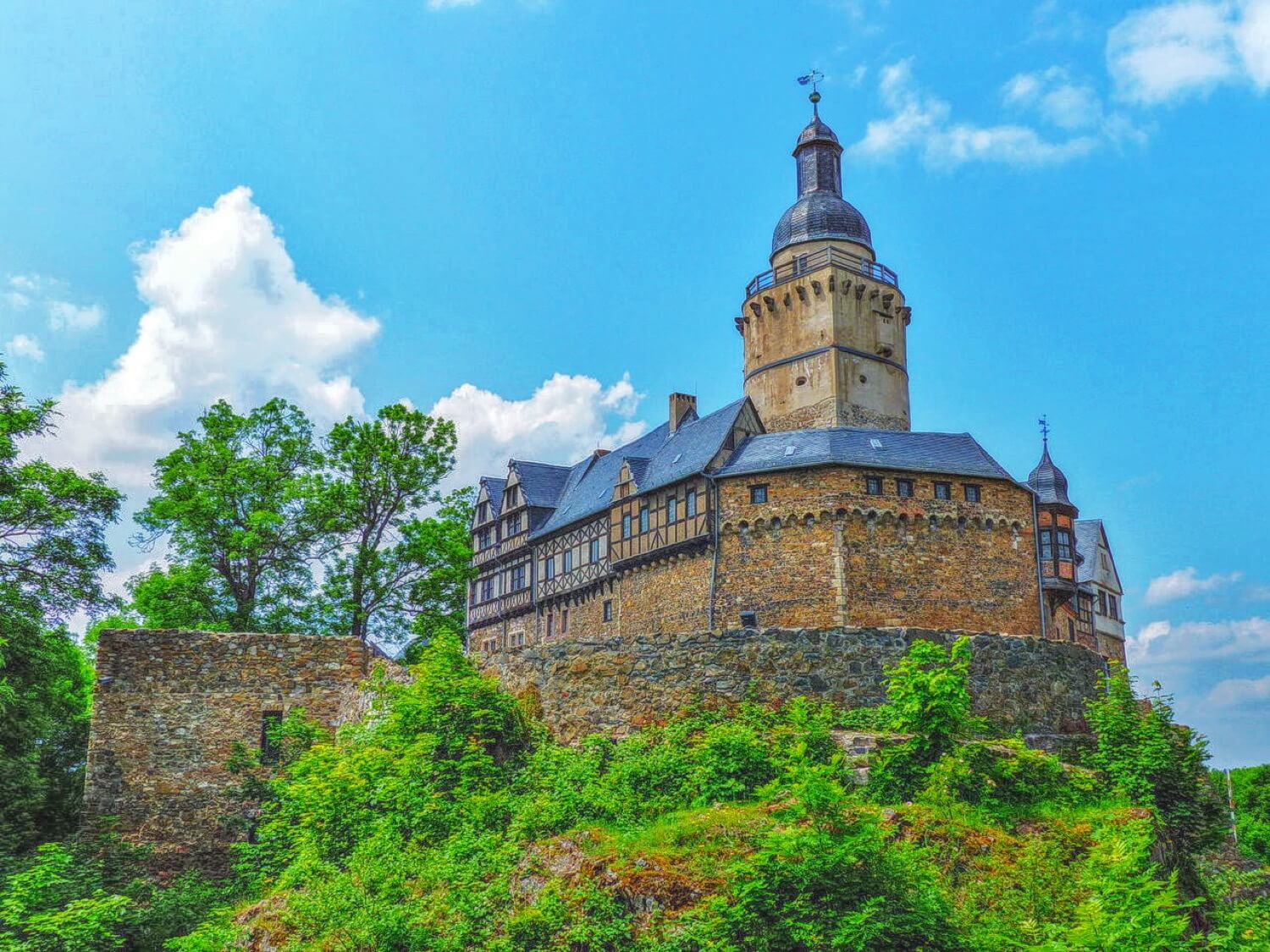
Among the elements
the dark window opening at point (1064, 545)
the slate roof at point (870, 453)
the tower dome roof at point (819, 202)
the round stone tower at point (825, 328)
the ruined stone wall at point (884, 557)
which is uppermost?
the tower dome roof at point (819, 202)

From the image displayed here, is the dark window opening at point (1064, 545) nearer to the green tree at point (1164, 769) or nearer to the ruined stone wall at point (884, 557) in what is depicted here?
the ruined stone wall at point (884, 557)

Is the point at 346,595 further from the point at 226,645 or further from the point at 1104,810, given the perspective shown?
the point at 1104,810

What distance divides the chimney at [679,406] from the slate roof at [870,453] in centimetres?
746

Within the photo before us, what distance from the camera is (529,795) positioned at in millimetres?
17125

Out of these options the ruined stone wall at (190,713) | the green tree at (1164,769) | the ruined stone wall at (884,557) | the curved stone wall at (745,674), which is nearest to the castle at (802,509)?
the ruined stone wall at (884,557)

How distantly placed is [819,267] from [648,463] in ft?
38.2

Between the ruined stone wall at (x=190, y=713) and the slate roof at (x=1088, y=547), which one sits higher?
the slate roof at (x=1088, y=547)

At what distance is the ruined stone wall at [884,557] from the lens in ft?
106

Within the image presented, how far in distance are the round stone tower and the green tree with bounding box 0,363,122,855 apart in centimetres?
2685

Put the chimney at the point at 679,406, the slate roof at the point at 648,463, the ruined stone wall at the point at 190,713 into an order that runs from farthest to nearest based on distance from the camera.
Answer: the chimney at the point at 679,406 → the slate roof at the point at 648,463 → the ruined stone wall at the point at 190,713

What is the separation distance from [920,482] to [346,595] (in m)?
17.9

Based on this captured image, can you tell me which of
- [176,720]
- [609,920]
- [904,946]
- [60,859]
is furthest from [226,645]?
[904,946]

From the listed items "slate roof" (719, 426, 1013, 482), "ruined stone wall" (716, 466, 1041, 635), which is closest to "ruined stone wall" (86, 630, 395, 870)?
"ruined stone wall" (716, 466, 1041, 635)

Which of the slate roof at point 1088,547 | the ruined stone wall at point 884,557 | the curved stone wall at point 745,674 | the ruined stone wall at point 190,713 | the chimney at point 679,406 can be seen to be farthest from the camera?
the slate roof at point 1088,547
